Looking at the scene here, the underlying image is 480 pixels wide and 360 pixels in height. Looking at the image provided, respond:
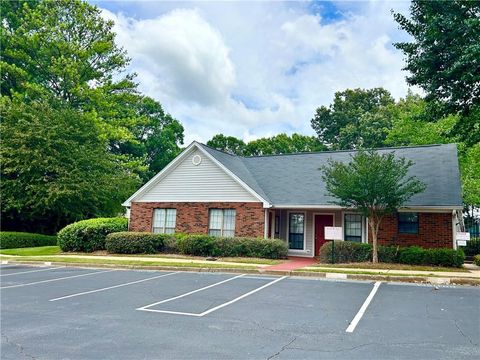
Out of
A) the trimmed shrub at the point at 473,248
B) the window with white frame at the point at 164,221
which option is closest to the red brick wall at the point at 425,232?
the trimmed shrub at the point at 473,248

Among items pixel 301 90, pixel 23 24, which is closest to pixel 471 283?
pixel 301 90

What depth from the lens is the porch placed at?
766 inches

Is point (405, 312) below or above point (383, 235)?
below

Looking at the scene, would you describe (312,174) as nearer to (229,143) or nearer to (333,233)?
(333,233)

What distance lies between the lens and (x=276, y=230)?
21.4 m

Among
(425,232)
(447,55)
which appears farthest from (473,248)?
(447,55)

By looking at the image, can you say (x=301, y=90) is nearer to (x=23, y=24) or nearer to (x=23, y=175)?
A: (x=23, y=175)

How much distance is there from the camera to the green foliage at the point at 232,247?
18109 mm

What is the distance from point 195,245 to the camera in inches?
751

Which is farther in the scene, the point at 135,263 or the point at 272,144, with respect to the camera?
the point at 272,144

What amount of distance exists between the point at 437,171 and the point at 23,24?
1344 inches

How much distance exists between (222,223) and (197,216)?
1526 mm

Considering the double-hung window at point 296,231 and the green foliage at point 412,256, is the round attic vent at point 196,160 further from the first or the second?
the green foliage at point 412,256

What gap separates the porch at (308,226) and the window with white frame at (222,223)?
6.41 feet
